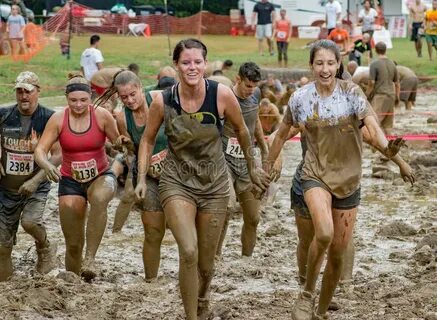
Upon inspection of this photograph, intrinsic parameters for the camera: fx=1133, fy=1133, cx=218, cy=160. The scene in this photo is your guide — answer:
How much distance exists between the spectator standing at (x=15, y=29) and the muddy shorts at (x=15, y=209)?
2175 centimetres

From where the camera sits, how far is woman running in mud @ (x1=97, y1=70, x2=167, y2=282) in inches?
341

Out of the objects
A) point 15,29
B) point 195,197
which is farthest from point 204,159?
point 15,29

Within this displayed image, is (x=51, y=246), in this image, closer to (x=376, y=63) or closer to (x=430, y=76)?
(x=376, y=63)

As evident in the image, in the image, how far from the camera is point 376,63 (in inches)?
789

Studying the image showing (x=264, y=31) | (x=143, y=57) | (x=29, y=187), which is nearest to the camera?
(x=29, y=187)

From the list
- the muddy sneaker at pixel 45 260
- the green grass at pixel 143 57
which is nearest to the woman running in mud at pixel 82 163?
the muddy sneaker at pixel 45 260

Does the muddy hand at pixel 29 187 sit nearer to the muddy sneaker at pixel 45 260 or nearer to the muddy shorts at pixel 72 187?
the muddy shorts at pixel 72 187

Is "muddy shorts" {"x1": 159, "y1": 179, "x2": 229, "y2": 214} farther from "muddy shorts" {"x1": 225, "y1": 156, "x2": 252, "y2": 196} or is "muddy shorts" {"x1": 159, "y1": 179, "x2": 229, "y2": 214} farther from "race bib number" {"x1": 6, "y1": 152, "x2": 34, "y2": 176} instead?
"muddy shorts" {"x1": 225, "y1": 156, "x2": 252, "y2": 196}

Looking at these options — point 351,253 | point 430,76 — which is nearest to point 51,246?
point 351,253

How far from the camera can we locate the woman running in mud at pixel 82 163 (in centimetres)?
923

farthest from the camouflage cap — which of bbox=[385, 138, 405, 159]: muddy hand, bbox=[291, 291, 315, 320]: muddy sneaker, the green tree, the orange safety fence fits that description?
the green tree

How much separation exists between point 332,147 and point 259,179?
0.58 metres

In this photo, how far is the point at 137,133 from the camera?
29.8ft

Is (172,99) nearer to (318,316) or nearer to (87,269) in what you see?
(318,316)
